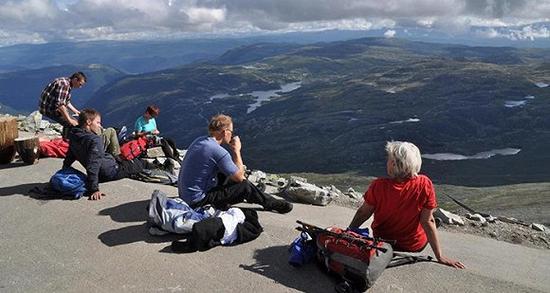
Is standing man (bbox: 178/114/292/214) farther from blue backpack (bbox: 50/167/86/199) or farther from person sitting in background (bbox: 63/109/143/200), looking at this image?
blue backpack (bbox: 50/167/86/199)

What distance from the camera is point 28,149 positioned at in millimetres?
16953

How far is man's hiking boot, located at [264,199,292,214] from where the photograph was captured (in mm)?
12945

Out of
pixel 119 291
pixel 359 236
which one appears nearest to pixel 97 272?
pixel 119 291

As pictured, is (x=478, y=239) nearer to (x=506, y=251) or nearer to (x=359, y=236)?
(x=506, y=251)

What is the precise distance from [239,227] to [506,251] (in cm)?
917

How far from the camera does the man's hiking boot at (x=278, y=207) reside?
12.9 m

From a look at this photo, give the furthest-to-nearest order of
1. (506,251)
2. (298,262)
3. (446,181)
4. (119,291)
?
(446,181)
(506,251)
(298,262)
(119,291)

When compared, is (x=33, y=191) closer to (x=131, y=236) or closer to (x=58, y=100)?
(x=131, y=236)

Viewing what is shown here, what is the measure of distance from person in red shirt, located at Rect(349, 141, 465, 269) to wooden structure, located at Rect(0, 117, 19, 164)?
1330 centimetres

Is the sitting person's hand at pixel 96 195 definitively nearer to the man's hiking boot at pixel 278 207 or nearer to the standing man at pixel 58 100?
the man's hiking boot at pixel 278 207

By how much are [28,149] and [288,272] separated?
1204cm

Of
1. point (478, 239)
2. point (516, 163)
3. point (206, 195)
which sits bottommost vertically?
point (516, 163)

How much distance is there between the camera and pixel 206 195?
11.0 meters

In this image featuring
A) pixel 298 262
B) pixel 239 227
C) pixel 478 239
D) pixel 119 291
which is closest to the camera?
pixel 119 291
